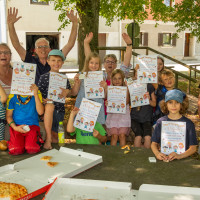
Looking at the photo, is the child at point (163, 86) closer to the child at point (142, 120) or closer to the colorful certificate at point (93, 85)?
the child at point (142, 120)

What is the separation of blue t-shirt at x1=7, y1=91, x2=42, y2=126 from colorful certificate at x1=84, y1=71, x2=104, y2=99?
0.79 m

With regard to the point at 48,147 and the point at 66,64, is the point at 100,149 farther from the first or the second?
the point at 66,64

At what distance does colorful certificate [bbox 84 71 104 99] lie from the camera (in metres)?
3.77

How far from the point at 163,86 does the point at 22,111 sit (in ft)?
6.51

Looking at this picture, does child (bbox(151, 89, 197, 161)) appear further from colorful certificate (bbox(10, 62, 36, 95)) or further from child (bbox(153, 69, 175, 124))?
colorful certificate (bbox(10, 62, 36, 95))

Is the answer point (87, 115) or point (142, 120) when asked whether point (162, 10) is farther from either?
point (87, 115)

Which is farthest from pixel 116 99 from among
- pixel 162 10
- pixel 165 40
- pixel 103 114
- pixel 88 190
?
pixel 165 40

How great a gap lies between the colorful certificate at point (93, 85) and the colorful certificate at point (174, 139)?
1.23 m

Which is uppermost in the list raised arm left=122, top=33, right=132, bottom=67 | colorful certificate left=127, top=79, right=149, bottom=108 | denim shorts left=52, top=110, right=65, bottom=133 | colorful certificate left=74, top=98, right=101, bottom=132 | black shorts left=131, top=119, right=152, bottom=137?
raised arm left=122, top=33, right=132, bottom=67

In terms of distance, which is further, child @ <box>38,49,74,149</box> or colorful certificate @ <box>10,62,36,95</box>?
child @ <box>38,49,74,149</box>

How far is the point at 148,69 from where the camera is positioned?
12.3 ft

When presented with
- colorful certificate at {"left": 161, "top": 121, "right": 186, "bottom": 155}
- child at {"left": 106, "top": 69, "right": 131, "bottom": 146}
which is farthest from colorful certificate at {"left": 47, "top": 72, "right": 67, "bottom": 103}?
colorful certificate at {"left": 161, "top": 121, "right": 186, "bottom": 155}

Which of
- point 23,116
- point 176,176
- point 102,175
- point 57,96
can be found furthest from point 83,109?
point 176,176

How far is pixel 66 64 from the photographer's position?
71.4 ft
